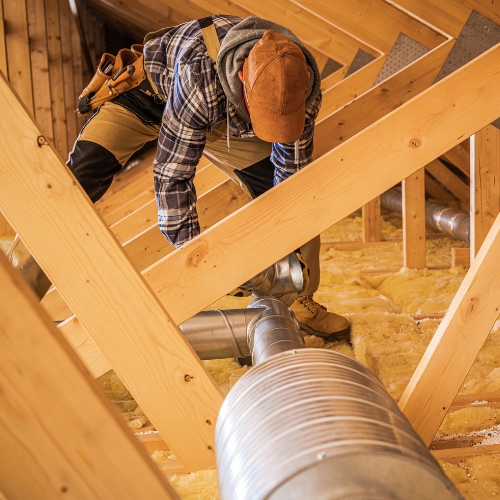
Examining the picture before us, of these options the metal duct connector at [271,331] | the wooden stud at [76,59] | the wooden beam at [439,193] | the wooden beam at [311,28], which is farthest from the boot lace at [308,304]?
the wooden stud at [76,59]

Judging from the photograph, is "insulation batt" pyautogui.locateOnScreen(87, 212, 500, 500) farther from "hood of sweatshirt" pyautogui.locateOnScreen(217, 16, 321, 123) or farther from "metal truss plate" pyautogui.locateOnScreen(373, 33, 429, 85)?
"metal truss plate" pyautogui.locateOnScreen(373, 33, 429, 85)

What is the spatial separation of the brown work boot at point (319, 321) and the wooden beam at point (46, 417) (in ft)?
6.79

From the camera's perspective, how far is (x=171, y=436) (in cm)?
148

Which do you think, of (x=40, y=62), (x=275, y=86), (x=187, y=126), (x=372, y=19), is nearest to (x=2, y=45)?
(x=40, y=62)

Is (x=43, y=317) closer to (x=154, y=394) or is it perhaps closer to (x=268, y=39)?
(x=154, y=394)

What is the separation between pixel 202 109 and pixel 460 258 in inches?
102

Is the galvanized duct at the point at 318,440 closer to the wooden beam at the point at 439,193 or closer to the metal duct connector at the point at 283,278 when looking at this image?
the metal duct connector at the point at 283,278

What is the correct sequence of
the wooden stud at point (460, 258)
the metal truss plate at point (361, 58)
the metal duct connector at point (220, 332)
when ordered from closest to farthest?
the metal duct connector at point (220, 332)
the wooden stud at point (460, 258)
the metal truss plate at point (361, 58)

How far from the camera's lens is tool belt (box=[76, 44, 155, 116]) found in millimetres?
2086

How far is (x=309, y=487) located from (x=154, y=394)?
742 millimetres

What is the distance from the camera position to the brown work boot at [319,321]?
2701 mm

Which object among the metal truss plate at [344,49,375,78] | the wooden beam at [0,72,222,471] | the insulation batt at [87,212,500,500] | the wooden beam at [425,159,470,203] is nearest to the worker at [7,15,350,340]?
the insulation batt at [87,212,500,500]

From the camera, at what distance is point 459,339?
1514mm

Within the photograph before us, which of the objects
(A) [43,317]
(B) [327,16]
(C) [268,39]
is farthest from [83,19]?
(A) [43,317]
